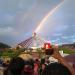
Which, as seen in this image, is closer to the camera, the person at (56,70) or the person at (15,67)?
the person at (56,70)

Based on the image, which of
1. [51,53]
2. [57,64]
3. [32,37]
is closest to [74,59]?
[51,53]

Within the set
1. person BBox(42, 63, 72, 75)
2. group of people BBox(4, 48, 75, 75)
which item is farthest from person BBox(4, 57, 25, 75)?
person BBox(42, 63, 72, 75)

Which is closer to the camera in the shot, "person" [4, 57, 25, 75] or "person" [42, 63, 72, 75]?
"person" [42, 63, 72, 75]

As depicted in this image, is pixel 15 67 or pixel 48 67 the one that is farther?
pixel 15 67

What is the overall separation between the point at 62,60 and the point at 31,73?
4.55 ft

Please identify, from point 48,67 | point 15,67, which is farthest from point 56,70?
point 15,67

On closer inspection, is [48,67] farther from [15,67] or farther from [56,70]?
[15,67]

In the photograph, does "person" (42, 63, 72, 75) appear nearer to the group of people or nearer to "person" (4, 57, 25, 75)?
the group of people

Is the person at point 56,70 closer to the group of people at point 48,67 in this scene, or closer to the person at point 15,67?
the group of people at point 48,67

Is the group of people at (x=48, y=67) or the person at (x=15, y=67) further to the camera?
the person at (x=15, y=67)

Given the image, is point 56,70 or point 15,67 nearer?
point 56,70

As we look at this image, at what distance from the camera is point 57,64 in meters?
3.12

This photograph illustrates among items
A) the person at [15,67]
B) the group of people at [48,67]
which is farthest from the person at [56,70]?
the person at [15,67]

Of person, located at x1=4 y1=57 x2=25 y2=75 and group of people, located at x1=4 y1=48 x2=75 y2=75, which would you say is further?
person, located at x1=4 y1=57 x2=25 y2=75
